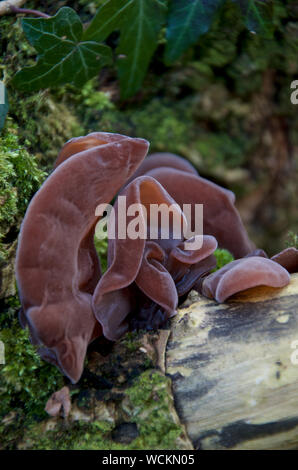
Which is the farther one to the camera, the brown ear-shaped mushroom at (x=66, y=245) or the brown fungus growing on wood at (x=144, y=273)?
the brown fungus growing on wood at (x=144, y=273)

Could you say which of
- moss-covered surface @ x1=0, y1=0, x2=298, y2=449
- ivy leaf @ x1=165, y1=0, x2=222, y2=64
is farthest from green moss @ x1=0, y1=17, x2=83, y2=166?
ivy leaf @ x1=165, y1=0, x2=222, y2=64

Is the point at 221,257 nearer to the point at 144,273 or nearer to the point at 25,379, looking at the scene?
the point at 144,273

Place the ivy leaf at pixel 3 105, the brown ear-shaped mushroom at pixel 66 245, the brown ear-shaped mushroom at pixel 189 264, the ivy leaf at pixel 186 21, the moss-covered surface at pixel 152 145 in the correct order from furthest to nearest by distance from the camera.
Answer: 1. the ivy leaf at pixel 186 21
2. the ivy leaf at pixel 3 105
3. the brown ear-shaped mushroom at pixel 189 264
4. the moss-covered surface at pixel 152 145
5. the brown ear-shaped mushroom at pixel 66 245

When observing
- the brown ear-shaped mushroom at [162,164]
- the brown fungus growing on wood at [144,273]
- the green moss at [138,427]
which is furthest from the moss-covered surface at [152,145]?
the brown ear-shaped mushroom at [162,164]

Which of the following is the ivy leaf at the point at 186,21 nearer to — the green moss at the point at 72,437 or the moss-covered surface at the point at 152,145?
the moss-covered surface at the point at 152,145

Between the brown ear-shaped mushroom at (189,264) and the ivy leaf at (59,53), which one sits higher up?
the ivy leaf at (59,53)

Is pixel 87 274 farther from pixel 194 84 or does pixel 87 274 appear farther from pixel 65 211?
pixel 194 84
